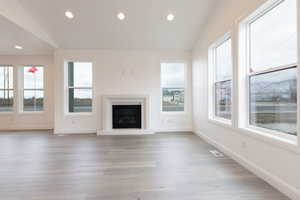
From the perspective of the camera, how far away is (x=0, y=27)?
409 cm

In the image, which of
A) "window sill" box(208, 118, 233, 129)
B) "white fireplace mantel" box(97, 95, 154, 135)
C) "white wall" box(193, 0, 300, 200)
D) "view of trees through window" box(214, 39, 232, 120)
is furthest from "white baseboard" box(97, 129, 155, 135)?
"view of trees through window" box(214, 39, 232, 120)

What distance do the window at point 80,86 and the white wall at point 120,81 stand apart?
261 millimetres

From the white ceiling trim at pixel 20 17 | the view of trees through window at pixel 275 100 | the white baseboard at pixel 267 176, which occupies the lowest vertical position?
the white baseboard at pixel 267 176

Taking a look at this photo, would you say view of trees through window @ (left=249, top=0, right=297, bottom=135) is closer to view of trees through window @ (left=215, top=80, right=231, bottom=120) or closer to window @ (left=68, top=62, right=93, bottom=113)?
view of trees through window @ (left=215, top=80, right=231, bottom=120)

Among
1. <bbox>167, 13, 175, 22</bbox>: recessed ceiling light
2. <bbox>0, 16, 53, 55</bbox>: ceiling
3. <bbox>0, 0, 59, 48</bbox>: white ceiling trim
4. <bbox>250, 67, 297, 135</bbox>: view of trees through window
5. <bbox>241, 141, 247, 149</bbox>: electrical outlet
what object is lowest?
<bbox>241, 141, 247, 149</bbox>: electrical outlet

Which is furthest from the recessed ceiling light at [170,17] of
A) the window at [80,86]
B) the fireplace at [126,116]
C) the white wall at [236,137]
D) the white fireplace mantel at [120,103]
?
the window at [80,86]

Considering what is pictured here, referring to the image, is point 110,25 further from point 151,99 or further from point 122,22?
point 151,99

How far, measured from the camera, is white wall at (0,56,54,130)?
620 centimetres

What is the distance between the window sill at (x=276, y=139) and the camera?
2.00 m

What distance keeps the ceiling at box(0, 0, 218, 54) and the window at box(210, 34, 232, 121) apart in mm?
929

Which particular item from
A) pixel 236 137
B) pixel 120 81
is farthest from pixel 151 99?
pixel 236 137

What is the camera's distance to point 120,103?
18.5ft

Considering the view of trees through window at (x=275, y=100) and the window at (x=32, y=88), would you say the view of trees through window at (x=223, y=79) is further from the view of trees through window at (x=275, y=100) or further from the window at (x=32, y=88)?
the window at (x=32, y=88)

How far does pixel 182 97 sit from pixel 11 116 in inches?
228
